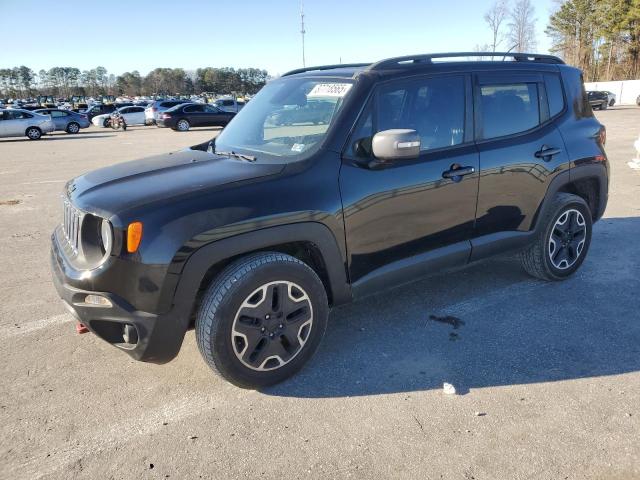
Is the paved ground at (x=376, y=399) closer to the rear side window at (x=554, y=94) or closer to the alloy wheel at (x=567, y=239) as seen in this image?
Answer: the alloy wheel at (x=567, y=239)

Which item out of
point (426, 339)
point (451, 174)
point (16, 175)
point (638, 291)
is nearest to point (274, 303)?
point (426, 339)

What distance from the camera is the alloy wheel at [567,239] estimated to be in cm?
440

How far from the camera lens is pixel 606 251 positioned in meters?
5.35

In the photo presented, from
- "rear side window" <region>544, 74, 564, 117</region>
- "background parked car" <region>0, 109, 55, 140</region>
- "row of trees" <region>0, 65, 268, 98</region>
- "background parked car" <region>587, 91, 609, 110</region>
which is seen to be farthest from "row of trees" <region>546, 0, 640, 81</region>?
"row of trees" <region>0, 65, 268, 98</region>

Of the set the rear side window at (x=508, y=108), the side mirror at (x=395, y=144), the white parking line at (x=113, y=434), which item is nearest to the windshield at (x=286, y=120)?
the side mirror at (x=395, y=144)

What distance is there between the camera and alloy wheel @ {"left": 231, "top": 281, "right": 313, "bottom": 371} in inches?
113

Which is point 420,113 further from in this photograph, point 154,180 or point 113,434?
point 113,434

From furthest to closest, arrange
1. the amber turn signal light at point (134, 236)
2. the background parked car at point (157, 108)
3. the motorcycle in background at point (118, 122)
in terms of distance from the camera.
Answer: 1. the motorcycle in background at point (118, 122)
2. the background parked car at point (157, 108)
3. the amber turn signal light at point (134, 236)

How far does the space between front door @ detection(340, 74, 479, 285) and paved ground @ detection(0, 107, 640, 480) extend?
631 millimetres

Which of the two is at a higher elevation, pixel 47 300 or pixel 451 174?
pixel 451 174

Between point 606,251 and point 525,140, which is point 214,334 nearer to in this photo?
point 525,140

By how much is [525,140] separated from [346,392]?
2461 millimetres

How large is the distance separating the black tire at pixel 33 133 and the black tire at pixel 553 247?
25.5m

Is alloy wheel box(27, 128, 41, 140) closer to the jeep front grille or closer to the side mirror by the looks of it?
the jeep front grille
